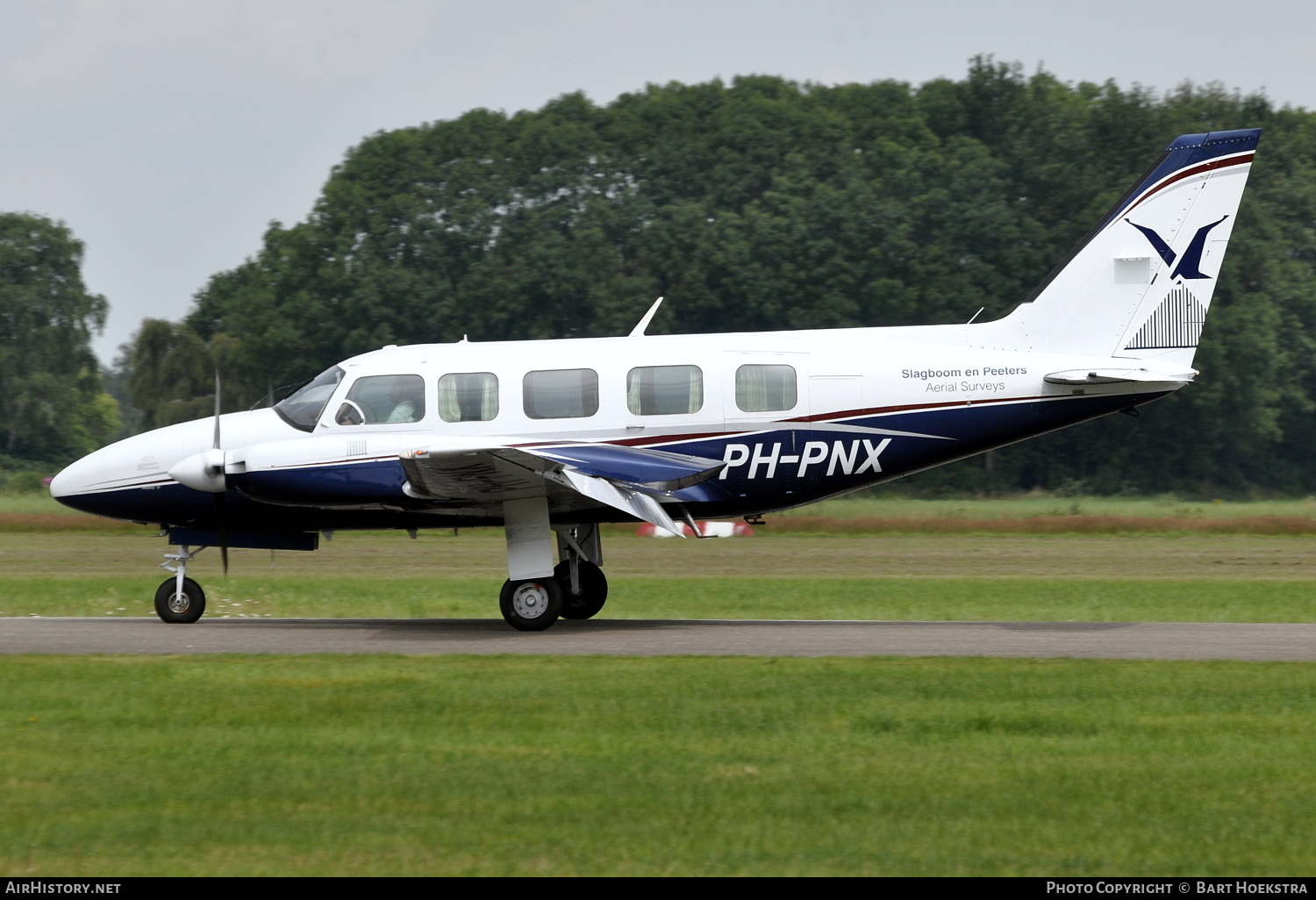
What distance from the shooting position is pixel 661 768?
8617mm

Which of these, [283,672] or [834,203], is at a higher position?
[834,203]

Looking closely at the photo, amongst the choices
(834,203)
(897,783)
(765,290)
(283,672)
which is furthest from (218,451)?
(834,203)

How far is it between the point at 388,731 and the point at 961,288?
158 feet

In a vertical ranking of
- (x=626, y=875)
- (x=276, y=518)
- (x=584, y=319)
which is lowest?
(x=626, y=875)

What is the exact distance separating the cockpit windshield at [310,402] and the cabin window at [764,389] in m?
4.67

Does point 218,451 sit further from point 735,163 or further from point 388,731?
point 735,163

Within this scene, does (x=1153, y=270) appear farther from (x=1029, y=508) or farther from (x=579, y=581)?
(x=1029, y=508)

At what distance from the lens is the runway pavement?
13859 millimetres

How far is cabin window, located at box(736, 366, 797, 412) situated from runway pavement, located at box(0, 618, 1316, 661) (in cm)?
254

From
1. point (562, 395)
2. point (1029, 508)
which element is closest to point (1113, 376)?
point (562, 395)

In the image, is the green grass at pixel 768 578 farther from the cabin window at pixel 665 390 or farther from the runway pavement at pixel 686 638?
the cabin window at pixel 665 390

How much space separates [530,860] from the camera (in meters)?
6.72

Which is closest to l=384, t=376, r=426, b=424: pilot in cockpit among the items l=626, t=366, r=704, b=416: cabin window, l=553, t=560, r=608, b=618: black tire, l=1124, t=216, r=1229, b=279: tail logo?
l=626, t=366, r=704, b=416: cabin window

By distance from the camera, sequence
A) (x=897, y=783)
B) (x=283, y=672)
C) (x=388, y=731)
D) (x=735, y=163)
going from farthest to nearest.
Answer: (x=735, y=163), (x=283, y=672), (x=388, y=731), (x=897, y=783)
